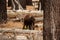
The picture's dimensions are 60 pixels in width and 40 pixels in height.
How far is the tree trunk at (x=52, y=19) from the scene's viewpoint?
4060 millimetres

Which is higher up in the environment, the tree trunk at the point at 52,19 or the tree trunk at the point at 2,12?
the tree trunk at the point at 52,19

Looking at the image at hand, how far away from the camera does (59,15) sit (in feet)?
13.3

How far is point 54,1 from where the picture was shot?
4.05 m

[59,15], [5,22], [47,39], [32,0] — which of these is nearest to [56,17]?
[59,15]

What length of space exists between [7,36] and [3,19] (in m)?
4.58

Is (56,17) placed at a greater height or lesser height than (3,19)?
greater

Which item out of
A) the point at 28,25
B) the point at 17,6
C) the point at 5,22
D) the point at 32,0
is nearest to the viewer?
the point at 28,25

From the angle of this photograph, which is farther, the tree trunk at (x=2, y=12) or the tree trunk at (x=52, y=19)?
the tree trunk at (x=2, y=12)

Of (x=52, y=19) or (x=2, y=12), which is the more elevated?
(x=52, y=19)

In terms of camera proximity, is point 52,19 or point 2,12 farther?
point 2,12

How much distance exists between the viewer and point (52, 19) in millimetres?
4145

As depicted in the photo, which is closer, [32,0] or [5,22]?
[5,22]

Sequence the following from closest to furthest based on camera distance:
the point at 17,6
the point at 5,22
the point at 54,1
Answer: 1. the point at 54,1
2. the point at 5,22
3. the point at 17,6

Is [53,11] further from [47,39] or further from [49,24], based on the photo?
[47,39]
